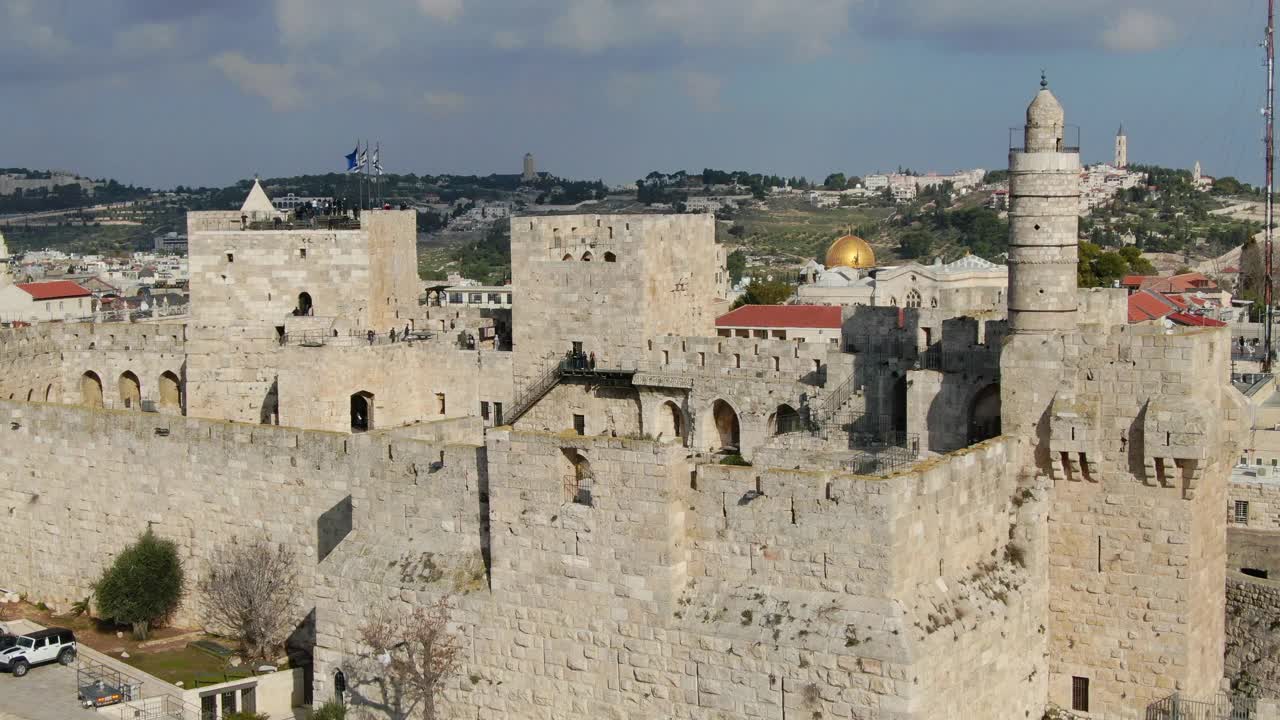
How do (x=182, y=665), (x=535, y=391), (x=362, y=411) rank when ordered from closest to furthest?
(x=182, y=665) < (x=535, y=391) < (x=362, y=411)

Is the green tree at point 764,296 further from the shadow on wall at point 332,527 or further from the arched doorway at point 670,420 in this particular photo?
the shadow on wall at point 332,527

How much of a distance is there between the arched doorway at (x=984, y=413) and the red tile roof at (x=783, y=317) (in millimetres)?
33049

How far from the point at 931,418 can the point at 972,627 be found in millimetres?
6340

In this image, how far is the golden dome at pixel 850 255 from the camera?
87250 mm

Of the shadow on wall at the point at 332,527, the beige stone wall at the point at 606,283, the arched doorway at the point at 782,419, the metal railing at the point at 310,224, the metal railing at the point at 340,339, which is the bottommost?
the shadow on wall at the point at 332,527

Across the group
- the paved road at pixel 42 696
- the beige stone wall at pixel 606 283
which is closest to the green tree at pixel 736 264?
the beige stone wall at pixel 606 283

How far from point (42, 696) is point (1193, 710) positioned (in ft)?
56.8

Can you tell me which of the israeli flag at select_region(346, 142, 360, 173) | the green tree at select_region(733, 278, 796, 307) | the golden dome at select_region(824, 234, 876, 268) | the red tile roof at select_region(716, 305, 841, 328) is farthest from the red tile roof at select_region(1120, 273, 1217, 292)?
the israeli flag at select_region(346, 142, 360, 173)

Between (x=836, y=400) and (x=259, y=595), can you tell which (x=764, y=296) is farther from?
(x=259, y=595)

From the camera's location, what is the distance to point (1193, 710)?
73.9 feet

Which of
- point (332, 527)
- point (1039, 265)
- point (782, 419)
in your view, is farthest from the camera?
point (782, 419)

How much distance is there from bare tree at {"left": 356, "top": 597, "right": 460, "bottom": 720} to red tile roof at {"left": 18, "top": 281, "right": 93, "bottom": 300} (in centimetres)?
5192

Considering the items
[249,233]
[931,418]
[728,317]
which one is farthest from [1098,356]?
[728,317]

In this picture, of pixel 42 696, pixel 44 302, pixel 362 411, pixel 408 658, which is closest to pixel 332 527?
pixel 408 658
